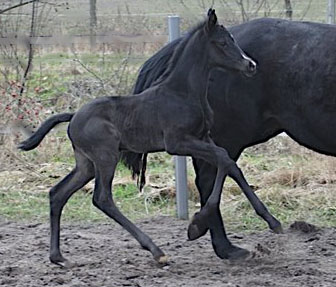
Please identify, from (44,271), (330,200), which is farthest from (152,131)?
(330,200)

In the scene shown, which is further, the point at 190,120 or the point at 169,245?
the point at 169,245

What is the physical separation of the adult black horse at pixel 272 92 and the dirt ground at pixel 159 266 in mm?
357

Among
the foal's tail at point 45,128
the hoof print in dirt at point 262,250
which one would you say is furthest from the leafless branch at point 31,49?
the hoof print in dirt at point 262,250

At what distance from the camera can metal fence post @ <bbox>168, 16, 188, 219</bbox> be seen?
24.1 ft

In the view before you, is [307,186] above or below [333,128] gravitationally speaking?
below

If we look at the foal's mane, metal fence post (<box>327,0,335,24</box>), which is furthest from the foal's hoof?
metal fence post (<box>327,0,335,24</box>)

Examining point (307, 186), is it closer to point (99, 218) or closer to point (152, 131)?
point (99, 218)

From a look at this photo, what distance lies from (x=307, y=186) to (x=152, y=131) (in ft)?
10.2

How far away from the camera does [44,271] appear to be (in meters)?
5.49

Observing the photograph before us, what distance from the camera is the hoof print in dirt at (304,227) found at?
6688mm

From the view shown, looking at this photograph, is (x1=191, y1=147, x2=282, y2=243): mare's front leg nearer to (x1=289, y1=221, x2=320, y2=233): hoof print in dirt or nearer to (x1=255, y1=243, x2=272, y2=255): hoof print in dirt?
(x1=255, y1=243, x2=272, y2=255): hoof print in dirt

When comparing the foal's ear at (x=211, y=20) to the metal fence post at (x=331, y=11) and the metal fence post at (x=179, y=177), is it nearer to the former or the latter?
the metal fence post at (x=179, y=177)

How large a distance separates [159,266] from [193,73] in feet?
4.17

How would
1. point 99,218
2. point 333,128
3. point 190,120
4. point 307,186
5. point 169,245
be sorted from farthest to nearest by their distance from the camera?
point 307,186, point 99,218, point 169,245, point 333,128, point 190,120
